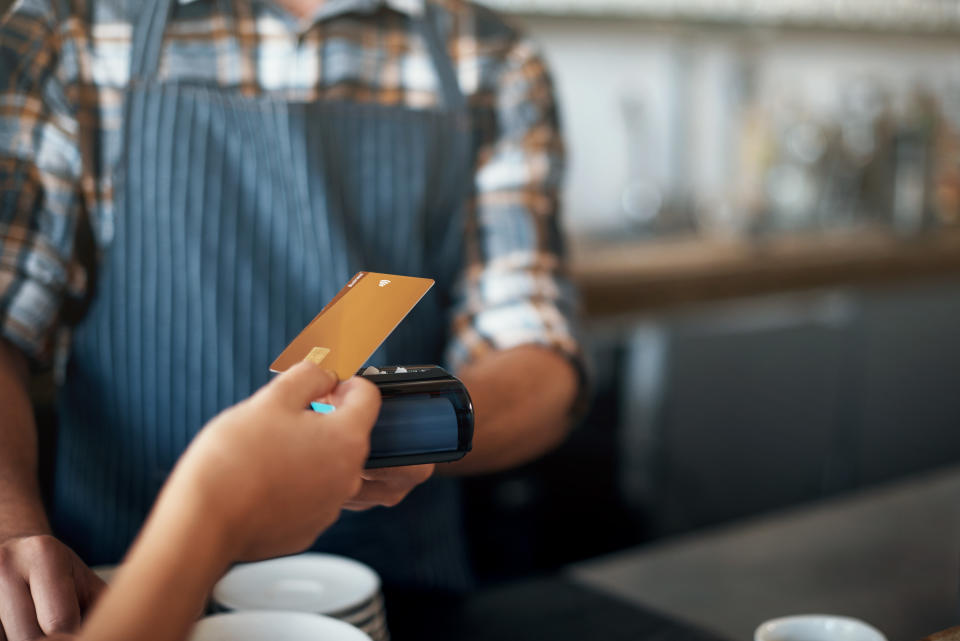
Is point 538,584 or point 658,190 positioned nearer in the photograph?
point 538,584

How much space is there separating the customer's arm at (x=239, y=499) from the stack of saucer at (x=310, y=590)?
0.22 m

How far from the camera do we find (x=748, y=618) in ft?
2.75

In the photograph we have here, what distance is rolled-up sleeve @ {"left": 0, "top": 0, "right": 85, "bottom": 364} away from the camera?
90 cm

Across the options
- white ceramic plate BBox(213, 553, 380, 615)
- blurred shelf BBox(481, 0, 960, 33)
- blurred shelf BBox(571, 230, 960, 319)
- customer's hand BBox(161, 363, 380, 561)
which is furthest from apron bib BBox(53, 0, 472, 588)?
blurred shelf BBox(481, 0, 960, 33)

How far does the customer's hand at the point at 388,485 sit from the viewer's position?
594mm

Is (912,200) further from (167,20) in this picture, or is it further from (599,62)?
(167,20)

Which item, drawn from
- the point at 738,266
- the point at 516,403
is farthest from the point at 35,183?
the point at 738,266

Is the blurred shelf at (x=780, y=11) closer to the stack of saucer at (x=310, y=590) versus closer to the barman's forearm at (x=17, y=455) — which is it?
the barman's forearm at (x=17, y=455)

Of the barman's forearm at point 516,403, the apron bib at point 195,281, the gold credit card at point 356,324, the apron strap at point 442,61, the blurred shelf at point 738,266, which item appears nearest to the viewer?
the gold credit card at point 356,324

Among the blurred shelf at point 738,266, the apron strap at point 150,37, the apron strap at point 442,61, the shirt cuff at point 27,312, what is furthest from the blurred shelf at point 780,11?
the shirt cuff at point 27,312

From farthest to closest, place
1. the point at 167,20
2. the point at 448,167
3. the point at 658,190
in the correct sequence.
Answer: the point at 658,190
the point at 448,167
the point at 167,20

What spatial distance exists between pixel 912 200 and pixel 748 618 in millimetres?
2314

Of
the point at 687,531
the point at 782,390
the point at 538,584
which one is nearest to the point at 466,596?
the point at 538,584

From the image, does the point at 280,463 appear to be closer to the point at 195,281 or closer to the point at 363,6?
the point at 195,281
